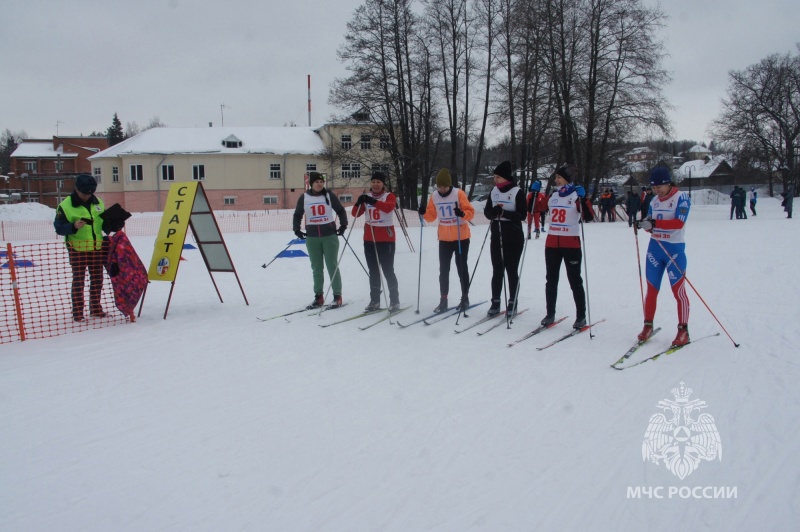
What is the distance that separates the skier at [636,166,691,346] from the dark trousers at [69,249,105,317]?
6.00 metres

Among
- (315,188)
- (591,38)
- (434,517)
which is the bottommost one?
(434,517)

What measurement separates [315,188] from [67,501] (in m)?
4.84

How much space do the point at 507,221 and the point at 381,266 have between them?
169 cm

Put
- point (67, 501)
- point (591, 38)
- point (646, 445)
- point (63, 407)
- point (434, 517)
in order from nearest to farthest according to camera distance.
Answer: point (434, 517) < point (67, 501) < point (646, 445) < point (63, 407) < point (591, 38)

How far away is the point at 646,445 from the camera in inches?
128

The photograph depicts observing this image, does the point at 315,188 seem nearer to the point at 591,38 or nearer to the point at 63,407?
the point at 63,407

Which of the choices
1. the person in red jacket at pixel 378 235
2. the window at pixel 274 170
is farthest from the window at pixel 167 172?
the person in red jacket at pixel 378 235

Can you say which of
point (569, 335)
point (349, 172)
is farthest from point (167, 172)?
point (569, 335)

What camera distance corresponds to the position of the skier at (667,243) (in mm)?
5234

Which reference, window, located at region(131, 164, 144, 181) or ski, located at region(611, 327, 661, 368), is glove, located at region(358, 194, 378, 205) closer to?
ski, located at region(611, 327, 661, 368)

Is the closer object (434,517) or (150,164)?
(434,517)

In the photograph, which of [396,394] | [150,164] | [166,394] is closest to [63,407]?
[166,394]

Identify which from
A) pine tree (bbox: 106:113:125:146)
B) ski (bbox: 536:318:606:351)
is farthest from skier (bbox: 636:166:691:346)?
pine tree (bbox: 106:113:125:146)

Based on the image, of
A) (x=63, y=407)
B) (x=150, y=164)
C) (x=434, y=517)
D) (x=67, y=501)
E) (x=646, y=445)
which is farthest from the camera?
(x=150, y=164)
